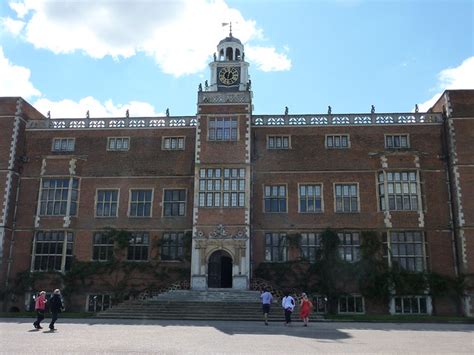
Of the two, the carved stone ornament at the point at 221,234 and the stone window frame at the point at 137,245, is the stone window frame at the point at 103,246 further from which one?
the carved stone ornament at the point at 221,234

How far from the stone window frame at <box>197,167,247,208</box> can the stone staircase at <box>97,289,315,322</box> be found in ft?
16.8

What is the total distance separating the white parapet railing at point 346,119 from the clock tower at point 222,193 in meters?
1.76

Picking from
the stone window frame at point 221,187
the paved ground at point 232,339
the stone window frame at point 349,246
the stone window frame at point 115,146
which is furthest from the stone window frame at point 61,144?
the stone window frame at point 349,246

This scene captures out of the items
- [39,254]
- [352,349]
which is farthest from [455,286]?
[39,254]

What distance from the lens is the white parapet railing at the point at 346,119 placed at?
99.0ft

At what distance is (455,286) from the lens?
26.7m

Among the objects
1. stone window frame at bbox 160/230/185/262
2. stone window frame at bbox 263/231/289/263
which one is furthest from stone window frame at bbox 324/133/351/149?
stone window frame at bbox 160/230/185/262

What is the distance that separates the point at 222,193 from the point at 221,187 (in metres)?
0.37

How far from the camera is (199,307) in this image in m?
24.1

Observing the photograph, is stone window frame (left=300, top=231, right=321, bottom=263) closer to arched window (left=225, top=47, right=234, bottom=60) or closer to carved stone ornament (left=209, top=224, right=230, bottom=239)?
carved stone ornament (left=209, top=224, right=230, bottom=239)

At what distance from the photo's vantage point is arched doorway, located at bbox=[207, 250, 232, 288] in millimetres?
28444

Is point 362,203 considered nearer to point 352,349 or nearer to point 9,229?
point 352,349

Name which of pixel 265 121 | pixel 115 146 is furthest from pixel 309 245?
pixel 115 146

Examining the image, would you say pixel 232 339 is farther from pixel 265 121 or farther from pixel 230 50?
pixel 230 50
